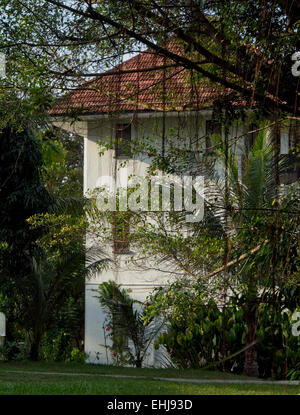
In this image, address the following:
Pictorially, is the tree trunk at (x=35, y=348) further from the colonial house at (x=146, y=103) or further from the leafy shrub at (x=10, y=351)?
the colonial house at (x=146, y=103)

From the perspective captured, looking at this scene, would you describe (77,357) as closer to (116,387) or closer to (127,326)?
(127,326)

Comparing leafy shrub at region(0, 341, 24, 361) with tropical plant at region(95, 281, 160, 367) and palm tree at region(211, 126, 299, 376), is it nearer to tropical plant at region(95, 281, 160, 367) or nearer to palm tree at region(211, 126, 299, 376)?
tropical plant at region(95, 281, 160, 367)

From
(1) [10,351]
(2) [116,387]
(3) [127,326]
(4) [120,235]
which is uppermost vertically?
(4) [120,235]

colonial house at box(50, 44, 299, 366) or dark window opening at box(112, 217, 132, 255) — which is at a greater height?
colonial house at box(50, 44, 299, 366)

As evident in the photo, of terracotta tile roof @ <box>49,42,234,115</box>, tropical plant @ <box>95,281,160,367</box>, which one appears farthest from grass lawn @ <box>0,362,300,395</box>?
tropical plant @ <box>95,281,160,367</box>

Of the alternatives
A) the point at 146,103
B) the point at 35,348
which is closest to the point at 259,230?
the point at 146,103

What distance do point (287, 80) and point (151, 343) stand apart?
11.5 meters

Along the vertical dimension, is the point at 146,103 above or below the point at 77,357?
above

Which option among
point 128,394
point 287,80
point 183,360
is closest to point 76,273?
point 183,360

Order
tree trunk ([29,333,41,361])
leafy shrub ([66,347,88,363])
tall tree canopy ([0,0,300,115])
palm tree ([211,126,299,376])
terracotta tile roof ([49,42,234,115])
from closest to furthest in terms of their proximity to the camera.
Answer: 1. palm tree ([211,126,299,376])
2. tall tree canopy ([0,0,300,115])
3. terracotta tile roof ([49,42,234,115])
4. tree trunk ([29,333,41,361])
5. leafy shrub ([66,347,88,363])

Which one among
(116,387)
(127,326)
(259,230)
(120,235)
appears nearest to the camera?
(259,230)

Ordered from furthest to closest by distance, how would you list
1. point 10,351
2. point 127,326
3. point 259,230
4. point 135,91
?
point 10,351 → point 127,326 → point 259,230 → point 135,91
